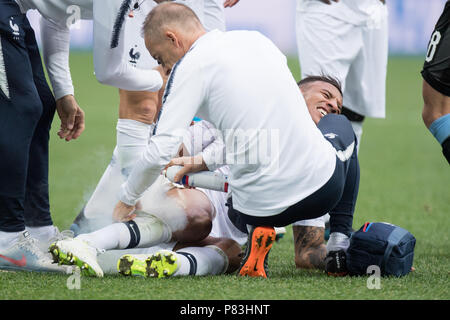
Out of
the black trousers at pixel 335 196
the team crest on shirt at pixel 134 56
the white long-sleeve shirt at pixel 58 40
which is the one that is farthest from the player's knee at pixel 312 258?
the team crest on shirt at pixel 134 56

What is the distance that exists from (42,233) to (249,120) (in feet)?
3.19

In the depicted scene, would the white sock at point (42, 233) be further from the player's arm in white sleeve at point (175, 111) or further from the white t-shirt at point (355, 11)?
the white t-shirt at point (355, 11)

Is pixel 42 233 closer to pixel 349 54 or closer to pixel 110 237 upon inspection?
pixel 110 237

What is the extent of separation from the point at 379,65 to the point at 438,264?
161 centimetres

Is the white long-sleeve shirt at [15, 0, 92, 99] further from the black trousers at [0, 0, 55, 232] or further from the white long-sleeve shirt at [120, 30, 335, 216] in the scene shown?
the white long-sleeve shirt at [120, 30, 335, 216]

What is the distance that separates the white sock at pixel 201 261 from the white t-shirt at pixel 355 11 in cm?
188

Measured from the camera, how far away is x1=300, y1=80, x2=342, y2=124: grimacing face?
2639 millimetres

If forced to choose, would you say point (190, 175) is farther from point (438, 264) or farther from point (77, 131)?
point (438, 264)

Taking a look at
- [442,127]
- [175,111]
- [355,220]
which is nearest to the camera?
[175,111]

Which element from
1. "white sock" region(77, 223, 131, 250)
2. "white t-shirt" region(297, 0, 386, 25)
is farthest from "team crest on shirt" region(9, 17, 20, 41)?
"white t-shirt" region(297, 0, 386, 25)

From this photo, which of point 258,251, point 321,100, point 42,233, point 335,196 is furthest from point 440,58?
point 42,233

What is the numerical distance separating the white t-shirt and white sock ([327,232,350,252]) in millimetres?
1700

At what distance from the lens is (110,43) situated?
2.43 metres
